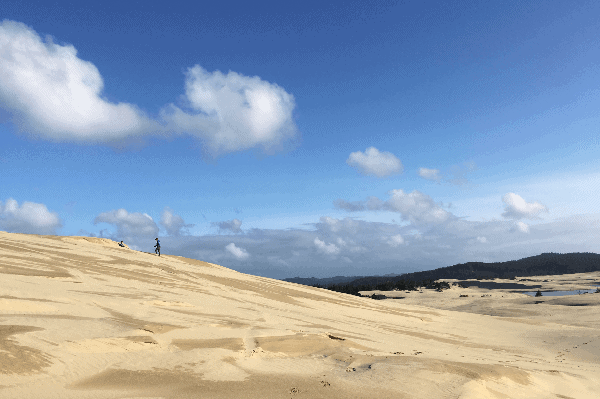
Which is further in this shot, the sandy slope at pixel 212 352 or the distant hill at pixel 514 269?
the distant hill at pixel 514 269

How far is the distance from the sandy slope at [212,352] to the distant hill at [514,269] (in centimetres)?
6893

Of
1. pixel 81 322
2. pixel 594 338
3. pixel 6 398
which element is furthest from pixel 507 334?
pixel 6 398

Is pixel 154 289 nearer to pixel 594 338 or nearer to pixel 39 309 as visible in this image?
pixel 39 309

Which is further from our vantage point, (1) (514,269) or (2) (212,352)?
(1) (514,269)

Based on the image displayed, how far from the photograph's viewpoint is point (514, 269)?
86.2 metres

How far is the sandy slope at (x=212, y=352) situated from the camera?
16.8 feet

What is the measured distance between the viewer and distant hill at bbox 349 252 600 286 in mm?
79750

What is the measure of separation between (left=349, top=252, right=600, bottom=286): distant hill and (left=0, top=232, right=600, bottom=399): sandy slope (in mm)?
68930

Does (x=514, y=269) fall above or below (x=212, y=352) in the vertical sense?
below

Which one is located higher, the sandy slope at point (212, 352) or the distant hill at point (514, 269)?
the sandy slope at point (212, 352)

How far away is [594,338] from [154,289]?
17304 millimetres

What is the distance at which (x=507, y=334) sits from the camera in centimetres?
1597

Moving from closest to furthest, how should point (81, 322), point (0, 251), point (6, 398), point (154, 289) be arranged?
point (6, 398) → point (81, 322) → point (154, 289) → point (0, 251)

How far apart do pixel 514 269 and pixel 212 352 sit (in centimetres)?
9805
